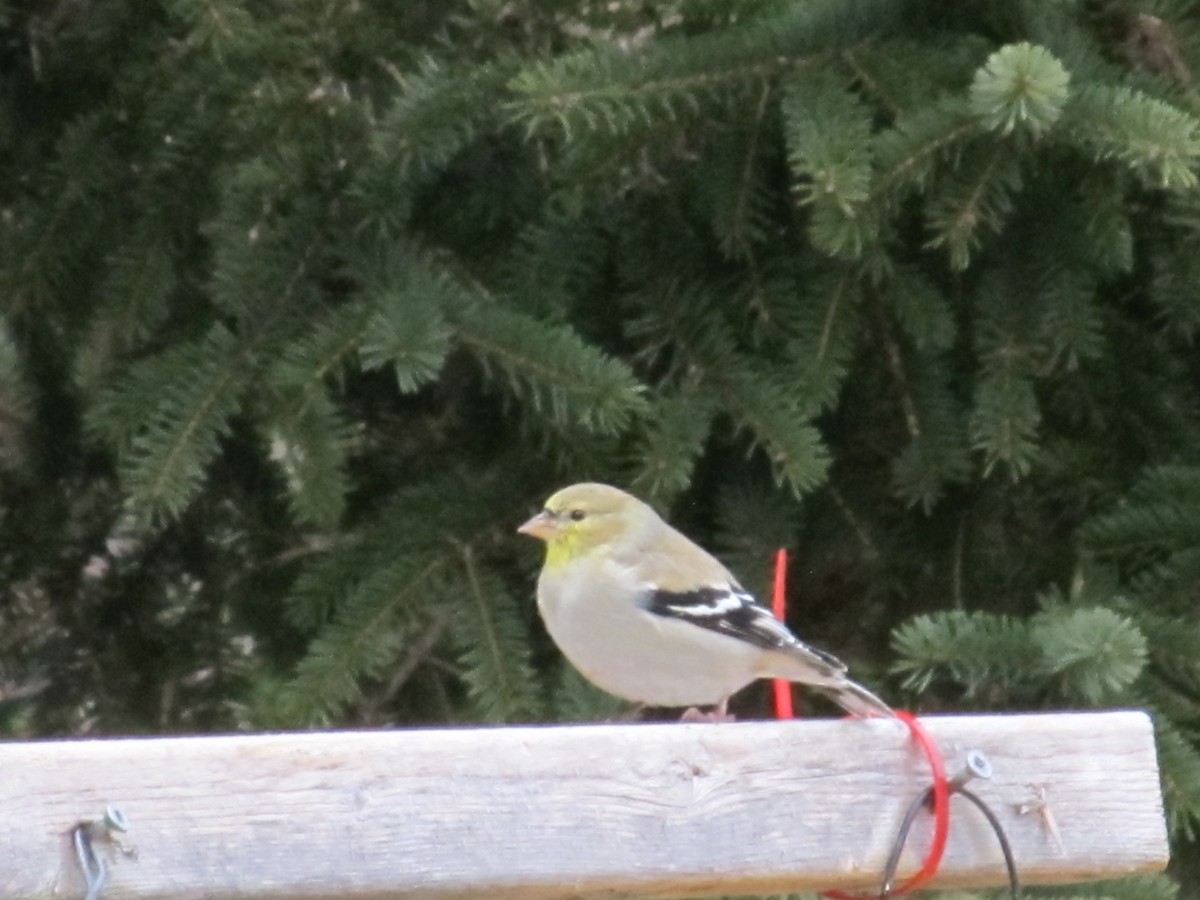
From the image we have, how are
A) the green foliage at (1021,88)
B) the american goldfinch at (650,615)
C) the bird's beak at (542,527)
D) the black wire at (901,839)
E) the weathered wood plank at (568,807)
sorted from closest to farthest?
the weathered wood plank at (568,807) → the black wire at (901,839) → the green foliage at (1021,88) → the american goldfinch at (650,615) → the bird's beak at (542,527)

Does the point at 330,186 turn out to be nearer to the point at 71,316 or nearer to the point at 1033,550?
the point at 71,316

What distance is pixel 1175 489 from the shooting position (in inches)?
95.0

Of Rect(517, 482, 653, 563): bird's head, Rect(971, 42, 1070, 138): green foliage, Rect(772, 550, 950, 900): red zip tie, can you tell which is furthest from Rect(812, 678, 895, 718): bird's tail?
Rect(971, 42, 1070, 138): green foliage

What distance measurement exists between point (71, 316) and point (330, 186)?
0.43 m

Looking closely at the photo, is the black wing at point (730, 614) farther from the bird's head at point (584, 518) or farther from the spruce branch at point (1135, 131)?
the spruce branch at point (1135, 131)

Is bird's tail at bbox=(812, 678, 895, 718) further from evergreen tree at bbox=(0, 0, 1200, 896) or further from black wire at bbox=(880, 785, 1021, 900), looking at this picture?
black wire at bbox=(880, 785, 1021, 900)

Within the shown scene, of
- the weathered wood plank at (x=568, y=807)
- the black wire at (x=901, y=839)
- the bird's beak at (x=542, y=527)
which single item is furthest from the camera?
the bird's beak at (x=542, y=527)

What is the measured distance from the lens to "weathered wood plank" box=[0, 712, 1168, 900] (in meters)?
1.44

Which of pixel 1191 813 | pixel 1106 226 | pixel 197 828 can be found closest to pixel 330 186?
pixel 1106 226

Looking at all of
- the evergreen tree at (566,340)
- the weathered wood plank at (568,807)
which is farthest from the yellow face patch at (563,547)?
the weathered wood plank at (568,807)

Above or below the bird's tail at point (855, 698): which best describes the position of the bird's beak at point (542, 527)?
above

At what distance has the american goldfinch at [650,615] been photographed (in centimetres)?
215

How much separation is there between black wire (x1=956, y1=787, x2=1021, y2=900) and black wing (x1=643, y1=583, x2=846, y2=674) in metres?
0.38

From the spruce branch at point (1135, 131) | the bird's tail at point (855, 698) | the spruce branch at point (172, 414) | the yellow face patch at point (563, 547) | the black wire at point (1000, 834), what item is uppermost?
the spruce branch at point (1135, 131)
